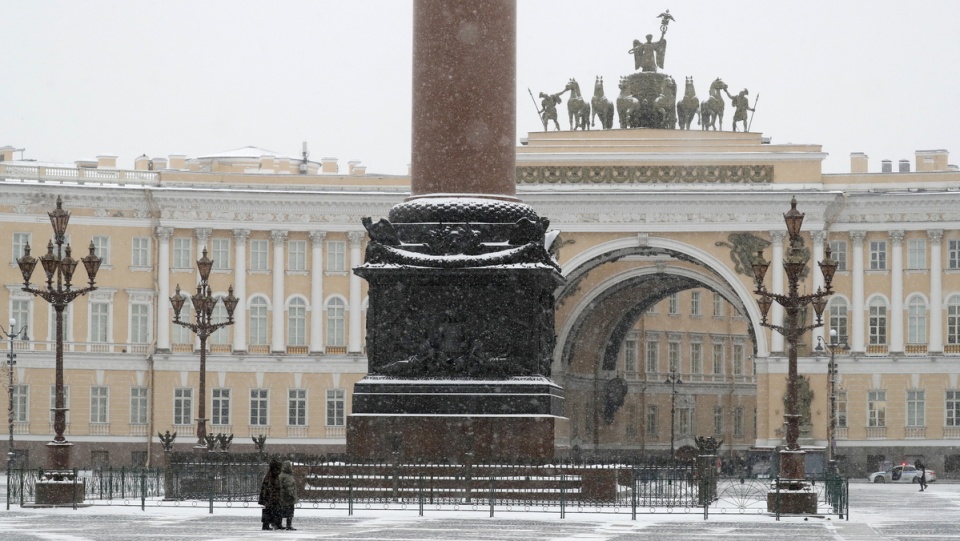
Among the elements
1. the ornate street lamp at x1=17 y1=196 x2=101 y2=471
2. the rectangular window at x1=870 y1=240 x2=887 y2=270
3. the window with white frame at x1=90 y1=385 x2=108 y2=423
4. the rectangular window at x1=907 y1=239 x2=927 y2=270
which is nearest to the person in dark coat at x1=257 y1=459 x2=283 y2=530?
the ornate street lamp at x1=17 y1=196 x2=101 y2=471

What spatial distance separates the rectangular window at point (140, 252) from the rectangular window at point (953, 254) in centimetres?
2709

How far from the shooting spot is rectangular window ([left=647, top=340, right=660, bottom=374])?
86.4 m

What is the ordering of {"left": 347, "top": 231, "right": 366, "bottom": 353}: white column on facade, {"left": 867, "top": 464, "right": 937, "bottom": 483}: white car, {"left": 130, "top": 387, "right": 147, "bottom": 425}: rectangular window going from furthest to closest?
{"left": 347, "top": 231, "right": 366, "bottom": 353}: white column on facade < {"left": 130, "top": 387, "right": 147, "bottom": 425}: rectangular window < {"left": 867, "top": 464, "right": 937, "bottom": 483}: white car

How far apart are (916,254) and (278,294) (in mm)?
21713

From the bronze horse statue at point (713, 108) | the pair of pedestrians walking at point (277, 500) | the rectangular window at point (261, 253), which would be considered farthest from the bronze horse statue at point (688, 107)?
the pair of pedestrians walking at point (277, 500)

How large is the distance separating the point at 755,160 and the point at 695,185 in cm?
217

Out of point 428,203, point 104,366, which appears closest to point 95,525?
point 428,203

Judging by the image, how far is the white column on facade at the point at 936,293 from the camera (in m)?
67.5

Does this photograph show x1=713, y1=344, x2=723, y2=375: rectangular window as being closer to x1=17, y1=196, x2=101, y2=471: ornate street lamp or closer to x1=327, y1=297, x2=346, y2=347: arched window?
x1=327, y1=297, x2=346, y2=347: arched window

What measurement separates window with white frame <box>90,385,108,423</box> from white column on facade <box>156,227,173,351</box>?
2.41 metres

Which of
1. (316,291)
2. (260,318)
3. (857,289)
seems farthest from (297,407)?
(857,289)

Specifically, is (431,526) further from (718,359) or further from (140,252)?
(718,359)

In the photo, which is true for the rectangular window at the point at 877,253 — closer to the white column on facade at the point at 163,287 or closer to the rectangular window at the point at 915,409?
the rectangular window at the point at 915,409

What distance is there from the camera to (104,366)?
6844 centimetres
